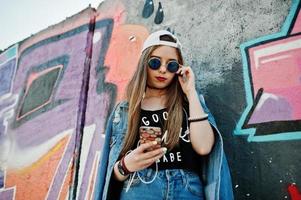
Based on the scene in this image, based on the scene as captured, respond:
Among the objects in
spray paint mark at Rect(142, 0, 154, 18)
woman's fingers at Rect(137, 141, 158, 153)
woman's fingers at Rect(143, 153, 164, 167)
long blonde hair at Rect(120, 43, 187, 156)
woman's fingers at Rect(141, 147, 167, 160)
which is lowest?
woman's fingers at Rect(143, 153, 164, 167)

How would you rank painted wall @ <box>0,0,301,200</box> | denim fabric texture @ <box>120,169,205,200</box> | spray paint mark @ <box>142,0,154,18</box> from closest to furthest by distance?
denim fabric texture @ <box>120,169,205,200</box> < painted wall @ <box>0,0,301,200</box> < spray paint mark @ <box>142,0,154,18</box>

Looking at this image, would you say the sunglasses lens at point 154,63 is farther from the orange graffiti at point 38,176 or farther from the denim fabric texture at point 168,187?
the orange graffiti at point 38,176

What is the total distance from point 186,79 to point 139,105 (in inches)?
12.7

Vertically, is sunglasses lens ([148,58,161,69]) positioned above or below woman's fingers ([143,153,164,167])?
above

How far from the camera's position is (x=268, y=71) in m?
2.29

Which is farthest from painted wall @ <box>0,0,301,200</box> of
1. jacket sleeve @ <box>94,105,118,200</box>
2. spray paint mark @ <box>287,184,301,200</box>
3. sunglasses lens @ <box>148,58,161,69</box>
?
jacket sleeve @ <box>94,105,118,200</box>

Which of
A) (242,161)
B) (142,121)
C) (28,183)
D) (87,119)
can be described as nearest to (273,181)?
(242,161)

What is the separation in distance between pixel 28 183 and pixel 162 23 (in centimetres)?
255

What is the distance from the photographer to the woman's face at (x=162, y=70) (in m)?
2.05

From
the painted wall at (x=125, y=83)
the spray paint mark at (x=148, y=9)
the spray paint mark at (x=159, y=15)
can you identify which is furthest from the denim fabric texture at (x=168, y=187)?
the spray paint mark at (x=148, y=9)

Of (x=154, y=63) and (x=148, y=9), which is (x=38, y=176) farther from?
(x=154, y=63)

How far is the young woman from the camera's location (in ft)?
5.71

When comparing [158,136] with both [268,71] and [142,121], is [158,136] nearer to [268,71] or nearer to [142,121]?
[142,121]

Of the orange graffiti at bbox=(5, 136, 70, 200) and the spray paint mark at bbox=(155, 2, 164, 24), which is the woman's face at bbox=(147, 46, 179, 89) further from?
the orange graffiti at bbox=(5, 136, 70, 200)
